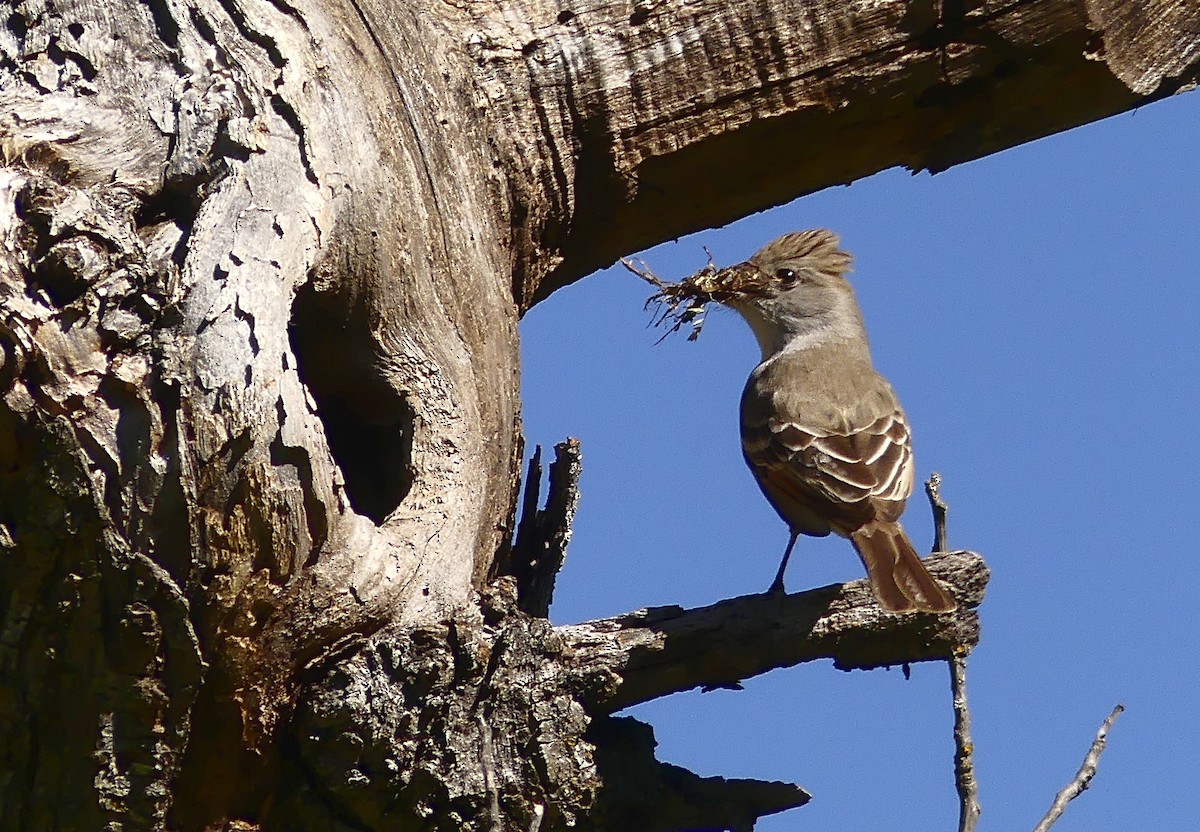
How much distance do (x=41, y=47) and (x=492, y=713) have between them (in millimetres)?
2026

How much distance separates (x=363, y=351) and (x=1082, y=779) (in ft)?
7.06

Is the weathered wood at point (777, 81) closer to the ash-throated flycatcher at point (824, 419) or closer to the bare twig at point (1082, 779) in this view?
the ash-throated flycatcher at point (824, 419)

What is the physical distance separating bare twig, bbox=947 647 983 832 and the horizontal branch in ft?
3.31

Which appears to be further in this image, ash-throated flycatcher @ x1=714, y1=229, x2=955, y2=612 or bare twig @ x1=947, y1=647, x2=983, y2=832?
ash-throated flycatcher @ x1=714, y1=229, x2=955, y2=612

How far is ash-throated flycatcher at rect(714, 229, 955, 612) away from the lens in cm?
513

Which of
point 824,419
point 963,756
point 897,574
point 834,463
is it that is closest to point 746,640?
point 897,574

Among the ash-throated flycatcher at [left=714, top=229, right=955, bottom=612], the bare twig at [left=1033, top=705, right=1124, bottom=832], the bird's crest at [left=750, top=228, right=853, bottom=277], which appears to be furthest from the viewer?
the bird's crest at [left=750, top=228, right=853, bottom=277]

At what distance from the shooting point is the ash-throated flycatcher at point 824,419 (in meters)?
5.13

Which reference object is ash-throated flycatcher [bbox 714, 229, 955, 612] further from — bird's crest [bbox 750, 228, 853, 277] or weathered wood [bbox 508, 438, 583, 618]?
weathered wood [bbox 508, 438, 583, 618]

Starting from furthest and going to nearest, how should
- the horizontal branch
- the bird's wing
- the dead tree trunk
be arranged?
the bird's wing → the horizontal branch → the dead tree trunk

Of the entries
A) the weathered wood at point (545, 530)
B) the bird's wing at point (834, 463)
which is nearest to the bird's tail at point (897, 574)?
A: the bird's wing at point (834, 463)

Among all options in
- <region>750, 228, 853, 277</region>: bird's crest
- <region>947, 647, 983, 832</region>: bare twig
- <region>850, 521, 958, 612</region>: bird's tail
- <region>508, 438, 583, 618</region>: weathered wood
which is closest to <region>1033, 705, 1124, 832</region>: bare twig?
<region>947, 647, 983, 832</region>: bare twig

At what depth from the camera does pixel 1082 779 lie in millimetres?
2939

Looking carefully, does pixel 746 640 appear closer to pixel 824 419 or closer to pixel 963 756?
pixel 963 756
